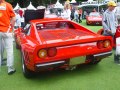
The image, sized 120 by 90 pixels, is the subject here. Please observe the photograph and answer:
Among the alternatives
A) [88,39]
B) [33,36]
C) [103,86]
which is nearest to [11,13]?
[33,36]

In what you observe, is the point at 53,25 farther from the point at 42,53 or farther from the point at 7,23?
the point at 42,53

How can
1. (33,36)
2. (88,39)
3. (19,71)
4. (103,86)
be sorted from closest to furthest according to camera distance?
(103,86) → (88,39) → (33,36) → (19,71)

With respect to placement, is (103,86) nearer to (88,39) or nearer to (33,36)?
(88,39)

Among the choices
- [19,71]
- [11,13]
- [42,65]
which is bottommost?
[19,71]

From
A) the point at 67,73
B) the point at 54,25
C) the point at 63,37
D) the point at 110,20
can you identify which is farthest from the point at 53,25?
the point at 110,20

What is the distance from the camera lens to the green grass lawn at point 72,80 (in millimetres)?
5391

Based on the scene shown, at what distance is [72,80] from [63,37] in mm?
929

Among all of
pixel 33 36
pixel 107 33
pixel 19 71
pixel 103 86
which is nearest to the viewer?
pixel 103 86

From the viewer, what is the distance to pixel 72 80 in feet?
18.9

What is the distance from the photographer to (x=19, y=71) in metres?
6.76

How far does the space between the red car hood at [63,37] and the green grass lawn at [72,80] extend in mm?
807

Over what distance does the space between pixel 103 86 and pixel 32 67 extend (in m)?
1.40

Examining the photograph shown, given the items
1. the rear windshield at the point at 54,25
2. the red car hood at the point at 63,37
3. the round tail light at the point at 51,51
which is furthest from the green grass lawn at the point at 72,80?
the rear windshield at the point at 54,25

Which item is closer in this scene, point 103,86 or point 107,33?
point 103,86
